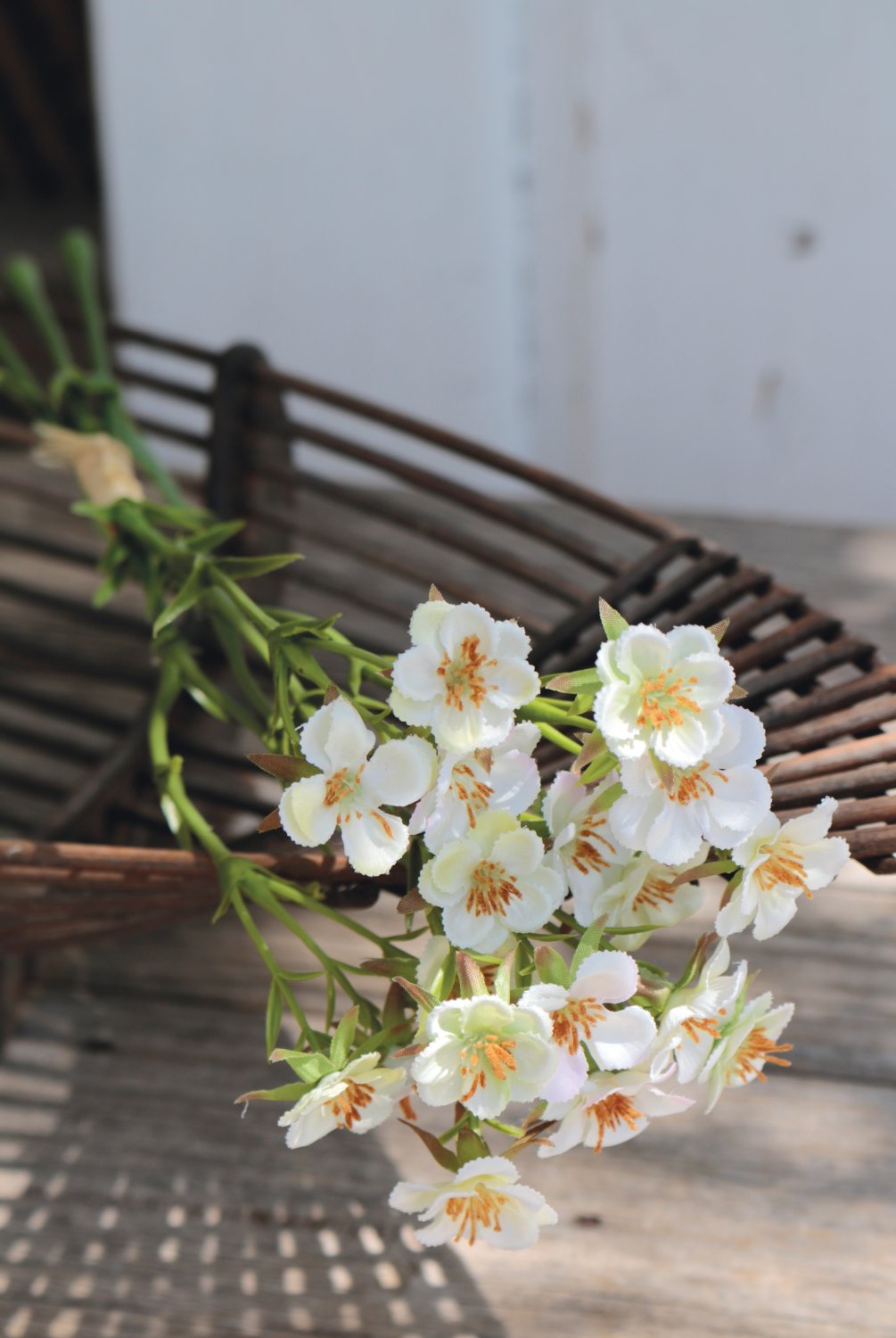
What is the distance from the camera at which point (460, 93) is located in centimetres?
249

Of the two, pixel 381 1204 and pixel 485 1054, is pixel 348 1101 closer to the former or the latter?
pixel 485 1054

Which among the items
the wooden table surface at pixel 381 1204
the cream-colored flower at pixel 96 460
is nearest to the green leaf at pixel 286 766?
the wooden table surface at pixel 381 1204

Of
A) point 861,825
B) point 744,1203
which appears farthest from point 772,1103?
point 861,825

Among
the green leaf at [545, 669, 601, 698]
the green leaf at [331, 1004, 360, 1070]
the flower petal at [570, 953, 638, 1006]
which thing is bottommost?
the green leaf at [331, 1004, 360, 1070]

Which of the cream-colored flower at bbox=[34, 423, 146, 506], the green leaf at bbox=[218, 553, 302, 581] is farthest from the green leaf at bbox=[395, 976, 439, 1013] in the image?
the cream-colored flower at bbox=[34, 423, 146, 506]

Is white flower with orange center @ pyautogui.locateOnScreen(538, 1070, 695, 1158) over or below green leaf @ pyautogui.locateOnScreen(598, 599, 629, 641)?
below

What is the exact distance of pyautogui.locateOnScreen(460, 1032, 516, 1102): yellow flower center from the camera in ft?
2.22

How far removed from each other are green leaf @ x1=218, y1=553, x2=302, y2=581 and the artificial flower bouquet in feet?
0.23

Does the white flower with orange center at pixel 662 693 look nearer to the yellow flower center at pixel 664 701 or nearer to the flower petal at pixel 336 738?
the yellow flower center at pixel 664 701

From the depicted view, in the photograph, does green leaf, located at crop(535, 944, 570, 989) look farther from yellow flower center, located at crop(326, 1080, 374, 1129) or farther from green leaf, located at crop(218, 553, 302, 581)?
green leaf, located at crop(218, 553, 302, 581)

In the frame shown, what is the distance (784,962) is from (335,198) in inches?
65.7

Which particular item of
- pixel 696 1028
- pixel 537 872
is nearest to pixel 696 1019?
pixel 696 1028

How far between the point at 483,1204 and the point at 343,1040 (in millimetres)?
109

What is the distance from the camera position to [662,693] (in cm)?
67
